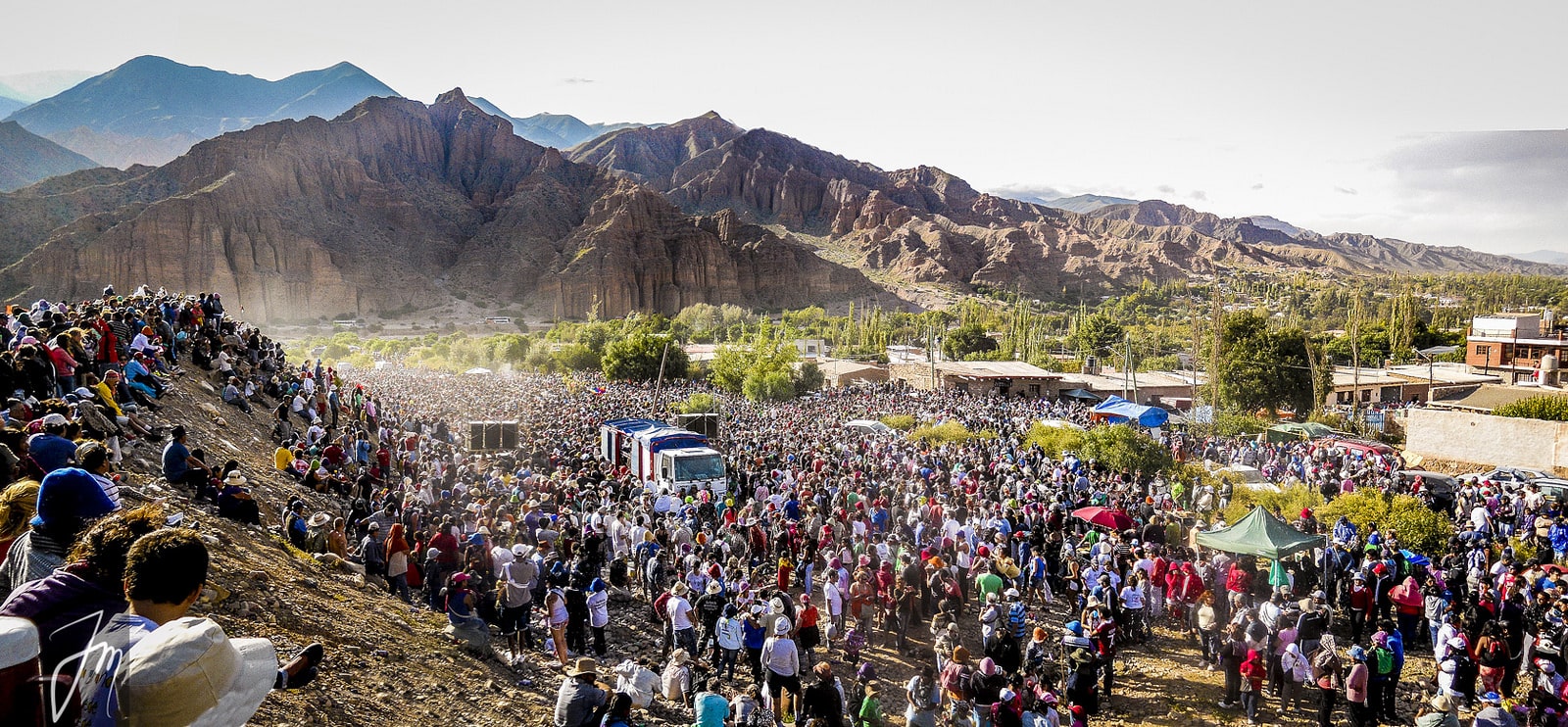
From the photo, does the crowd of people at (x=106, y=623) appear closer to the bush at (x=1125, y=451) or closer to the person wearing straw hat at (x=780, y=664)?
the person wearing straw hat at (x=780, y=664)

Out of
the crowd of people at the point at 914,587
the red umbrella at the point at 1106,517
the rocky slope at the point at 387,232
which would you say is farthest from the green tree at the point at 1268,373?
the rocky slope at the point at 387,232

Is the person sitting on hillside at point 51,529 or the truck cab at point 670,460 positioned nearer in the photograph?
the person sitting on hillside at point 51,529

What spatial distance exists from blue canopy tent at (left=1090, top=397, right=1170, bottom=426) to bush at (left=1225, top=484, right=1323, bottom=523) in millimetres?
9148

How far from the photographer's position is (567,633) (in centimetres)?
1008

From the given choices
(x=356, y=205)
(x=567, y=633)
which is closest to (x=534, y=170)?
(x=356, y=205)

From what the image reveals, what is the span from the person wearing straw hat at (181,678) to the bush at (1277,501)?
58.3 feet

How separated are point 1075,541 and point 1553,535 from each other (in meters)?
8.05

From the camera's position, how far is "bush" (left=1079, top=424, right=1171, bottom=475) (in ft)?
68.3

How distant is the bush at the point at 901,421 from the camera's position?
30538 millimetres

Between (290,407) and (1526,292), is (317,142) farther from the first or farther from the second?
(1526,292)

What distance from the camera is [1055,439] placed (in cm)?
2372

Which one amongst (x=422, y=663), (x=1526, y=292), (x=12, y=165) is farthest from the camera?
(x=12, y=165)

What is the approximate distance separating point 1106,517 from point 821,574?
206 inches

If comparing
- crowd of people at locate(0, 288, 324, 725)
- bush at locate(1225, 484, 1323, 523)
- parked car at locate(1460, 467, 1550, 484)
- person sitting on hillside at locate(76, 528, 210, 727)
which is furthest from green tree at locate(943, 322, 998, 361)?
person sitting on hillside at locate(76, 528, 210, 727)
